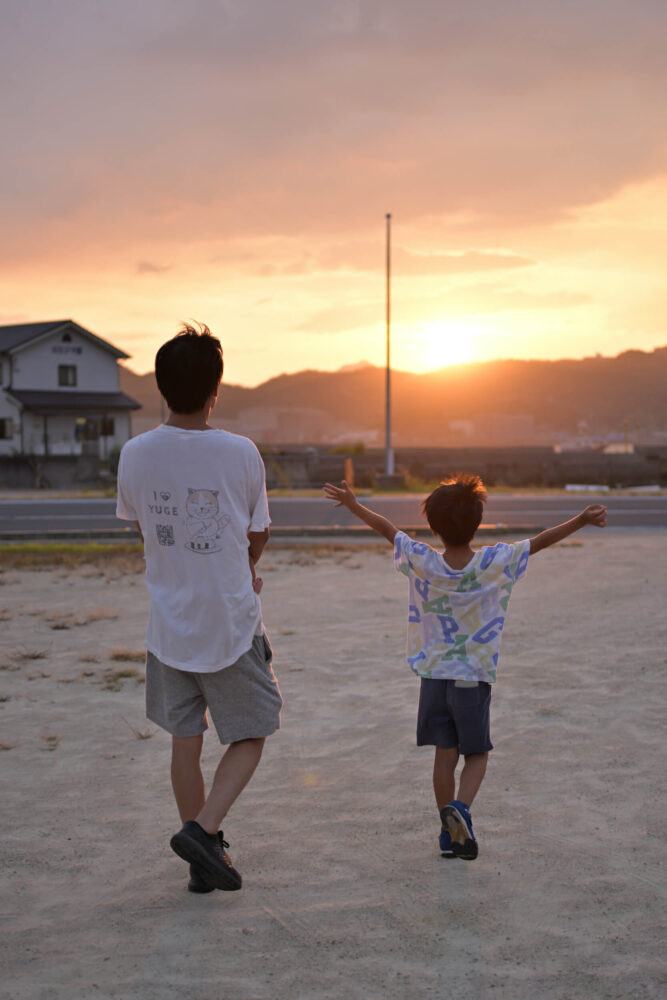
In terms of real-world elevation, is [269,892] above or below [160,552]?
below

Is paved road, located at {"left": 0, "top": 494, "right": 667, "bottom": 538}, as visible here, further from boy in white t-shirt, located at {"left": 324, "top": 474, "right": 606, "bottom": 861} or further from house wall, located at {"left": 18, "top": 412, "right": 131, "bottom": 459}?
house wall, located at {"left": 18, "top": 412, "right": 131, "bottom": 459}

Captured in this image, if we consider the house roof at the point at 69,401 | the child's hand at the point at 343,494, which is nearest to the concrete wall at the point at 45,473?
the house roof at the point at 69,401

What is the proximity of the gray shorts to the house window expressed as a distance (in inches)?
1812

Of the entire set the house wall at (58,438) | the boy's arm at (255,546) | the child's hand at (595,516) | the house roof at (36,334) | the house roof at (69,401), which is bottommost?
the boy's arm at (255,546)

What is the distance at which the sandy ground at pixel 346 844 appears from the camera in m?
2.87

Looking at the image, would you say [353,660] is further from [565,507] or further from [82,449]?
[82,449]

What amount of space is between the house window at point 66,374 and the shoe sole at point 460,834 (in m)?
46.2

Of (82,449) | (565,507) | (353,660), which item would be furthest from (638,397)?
(353,660)

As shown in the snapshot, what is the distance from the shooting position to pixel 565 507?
22906mm

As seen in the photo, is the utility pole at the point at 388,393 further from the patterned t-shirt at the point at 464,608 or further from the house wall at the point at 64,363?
the patterned t-shirt at the point at 464,608

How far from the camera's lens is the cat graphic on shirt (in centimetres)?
314

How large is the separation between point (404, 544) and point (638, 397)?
199 m

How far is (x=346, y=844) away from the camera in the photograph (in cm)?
381

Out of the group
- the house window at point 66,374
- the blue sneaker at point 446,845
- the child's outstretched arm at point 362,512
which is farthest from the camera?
the house window at point 66,374
